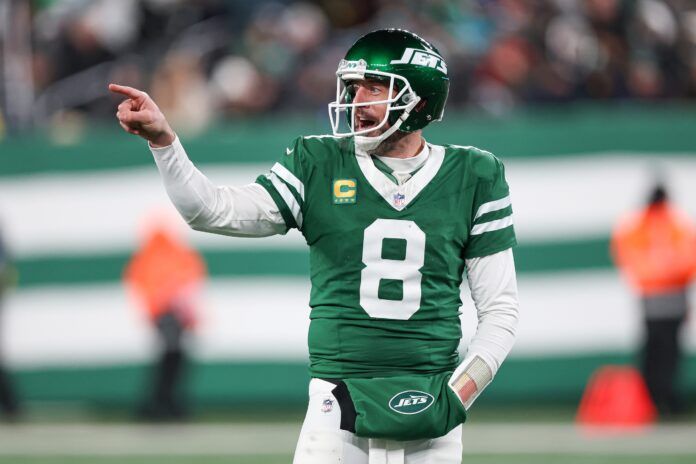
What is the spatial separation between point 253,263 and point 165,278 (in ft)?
2.45

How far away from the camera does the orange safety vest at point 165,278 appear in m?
10.1

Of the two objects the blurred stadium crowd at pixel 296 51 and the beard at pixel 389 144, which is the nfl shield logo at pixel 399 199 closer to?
the beard at pixel 389 144

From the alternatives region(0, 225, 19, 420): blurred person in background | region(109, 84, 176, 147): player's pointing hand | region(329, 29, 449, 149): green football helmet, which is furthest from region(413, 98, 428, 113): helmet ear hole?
region(0, 225, 19, 420): blurred person in background

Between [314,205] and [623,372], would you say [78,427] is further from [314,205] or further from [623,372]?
[314,205]

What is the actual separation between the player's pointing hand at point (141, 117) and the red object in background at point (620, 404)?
20.5 feet

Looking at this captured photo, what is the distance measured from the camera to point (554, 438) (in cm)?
862

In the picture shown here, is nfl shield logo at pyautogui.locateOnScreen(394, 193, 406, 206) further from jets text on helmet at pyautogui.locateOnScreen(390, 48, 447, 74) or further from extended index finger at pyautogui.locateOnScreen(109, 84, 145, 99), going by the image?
extended index finger at pyautogui.locateOnScreen(109, 84, 145, 99)

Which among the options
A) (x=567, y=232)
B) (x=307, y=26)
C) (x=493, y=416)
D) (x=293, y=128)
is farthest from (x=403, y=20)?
(x=493, y=416)

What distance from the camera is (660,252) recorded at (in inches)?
376

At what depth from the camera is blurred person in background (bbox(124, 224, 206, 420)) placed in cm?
1008

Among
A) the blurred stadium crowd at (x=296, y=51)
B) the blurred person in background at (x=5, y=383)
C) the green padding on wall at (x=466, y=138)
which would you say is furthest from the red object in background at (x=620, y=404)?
the blurred person in background at (x=5, y=383)

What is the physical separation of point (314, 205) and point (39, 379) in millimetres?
7470

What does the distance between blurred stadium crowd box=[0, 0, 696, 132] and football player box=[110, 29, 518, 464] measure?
22.6 ft

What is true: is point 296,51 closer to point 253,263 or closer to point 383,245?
point 253,263
